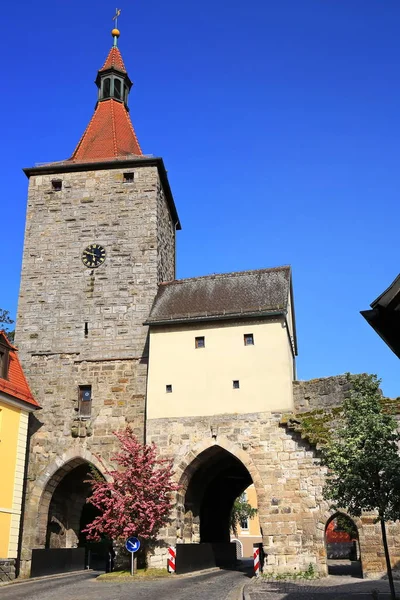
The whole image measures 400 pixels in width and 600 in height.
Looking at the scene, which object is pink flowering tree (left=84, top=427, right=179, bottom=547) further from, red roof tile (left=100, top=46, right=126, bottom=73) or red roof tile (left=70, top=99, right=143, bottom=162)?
red roof tile (left=100, top=46, right=126, bottom=73)

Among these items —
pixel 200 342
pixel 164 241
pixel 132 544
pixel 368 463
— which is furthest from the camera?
pixel 164 241

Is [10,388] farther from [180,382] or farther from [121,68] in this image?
[121,68]

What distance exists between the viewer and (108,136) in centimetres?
2803

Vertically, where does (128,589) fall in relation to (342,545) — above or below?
below

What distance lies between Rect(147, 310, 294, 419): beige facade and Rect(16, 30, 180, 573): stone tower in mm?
920

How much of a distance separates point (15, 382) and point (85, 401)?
8.38 feet

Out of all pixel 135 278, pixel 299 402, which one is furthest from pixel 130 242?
pixel 299 402

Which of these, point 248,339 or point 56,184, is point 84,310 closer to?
point 56,184

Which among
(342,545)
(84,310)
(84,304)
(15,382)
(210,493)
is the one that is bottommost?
(342,545)

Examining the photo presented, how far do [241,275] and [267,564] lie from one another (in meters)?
10.3

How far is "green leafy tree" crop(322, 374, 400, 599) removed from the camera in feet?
39.5

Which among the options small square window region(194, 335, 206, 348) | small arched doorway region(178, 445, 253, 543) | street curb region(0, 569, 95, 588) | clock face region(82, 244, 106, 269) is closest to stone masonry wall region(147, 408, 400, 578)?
small arched doorway region(178, 445, 253, 543)

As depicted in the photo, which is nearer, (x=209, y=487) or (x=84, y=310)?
(x=84, y=310)

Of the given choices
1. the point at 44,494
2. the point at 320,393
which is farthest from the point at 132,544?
the point at 320,393
